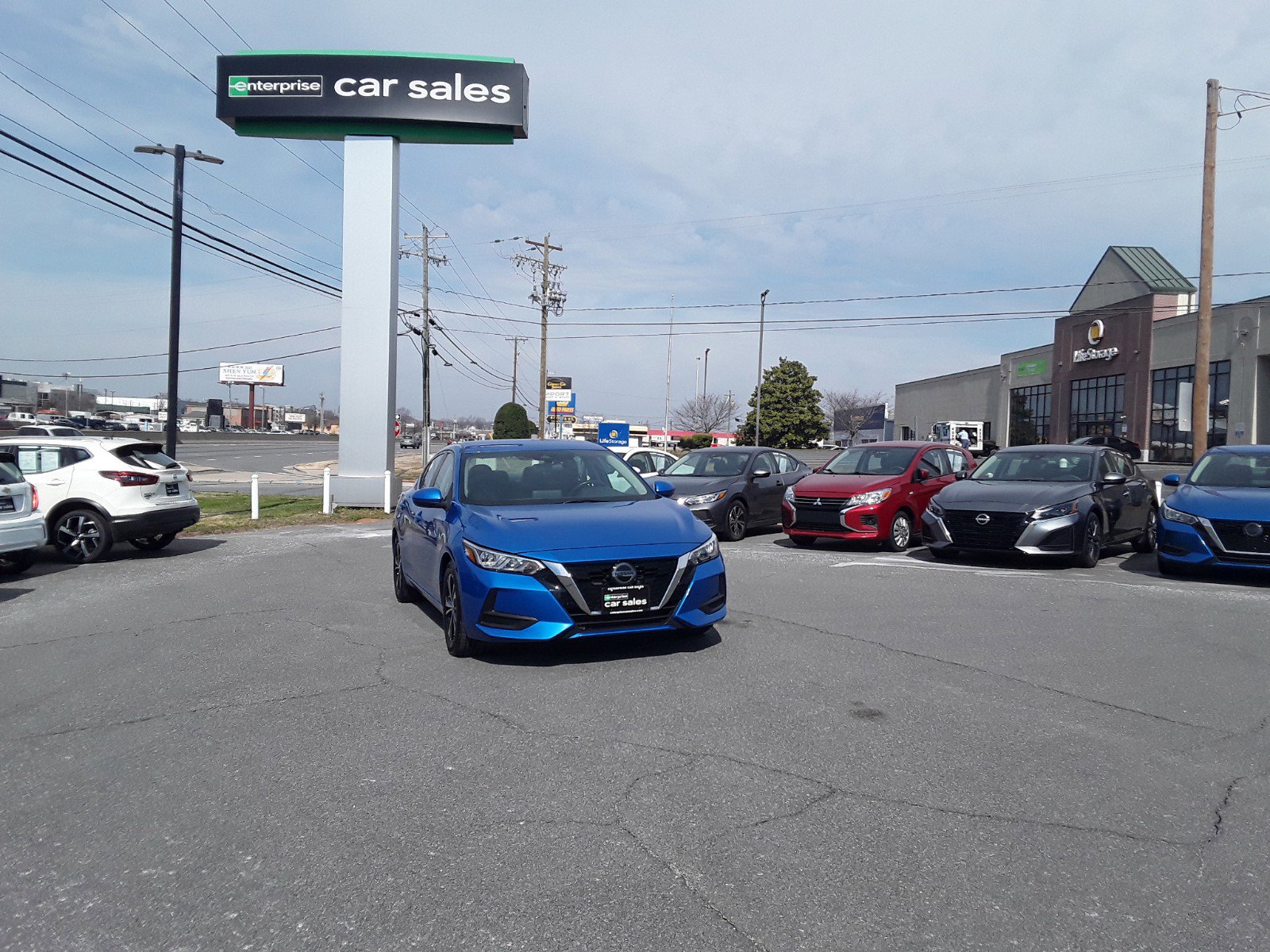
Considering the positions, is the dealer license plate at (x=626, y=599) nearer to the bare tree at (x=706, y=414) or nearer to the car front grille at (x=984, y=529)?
the car front grille at (x=984, y=529)

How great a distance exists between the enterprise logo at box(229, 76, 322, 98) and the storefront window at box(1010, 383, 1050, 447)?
47.4 m

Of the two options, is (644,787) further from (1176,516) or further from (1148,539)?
(1148,539)

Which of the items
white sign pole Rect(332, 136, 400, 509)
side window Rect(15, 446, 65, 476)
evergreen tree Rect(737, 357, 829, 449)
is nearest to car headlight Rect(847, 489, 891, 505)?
side window Rect(15, 446, 65, 476)

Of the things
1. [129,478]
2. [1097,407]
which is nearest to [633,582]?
[129,478]

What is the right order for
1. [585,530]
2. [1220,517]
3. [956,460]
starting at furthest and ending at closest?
[956,460], [1220,517], [585,530]

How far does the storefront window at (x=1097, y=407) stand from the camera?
167 ft

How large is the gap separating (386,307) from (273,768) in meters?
17.8

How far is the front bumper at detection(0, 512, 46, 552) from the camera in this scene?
10.1 meters

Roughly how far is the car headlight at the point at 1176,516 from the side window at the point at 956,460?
4290 millimetres

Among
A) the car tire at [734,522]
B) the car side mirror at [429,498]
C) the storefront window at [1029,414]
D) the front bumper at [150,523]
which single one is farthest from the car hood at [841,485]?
the storefront window at [1029,414]

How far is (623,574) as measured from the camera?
639cm

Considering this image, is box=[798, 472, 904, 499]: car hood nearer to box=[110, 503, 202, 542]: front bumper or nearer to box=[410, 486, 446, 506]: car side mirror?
box=[410, 486, 446, 506]: car side mirror

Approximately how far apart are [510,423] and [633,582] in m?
47.1

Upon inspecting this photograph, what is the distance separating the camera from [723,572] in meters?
7.02
